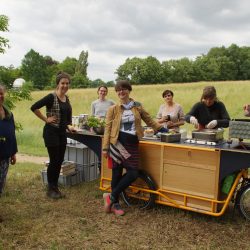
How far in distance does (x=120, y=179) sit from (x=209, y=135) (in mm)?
1310

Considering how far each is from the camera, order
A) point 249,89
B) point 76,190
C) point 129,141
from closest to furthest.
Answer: point 129,141 → point 76,190 → point 249,89

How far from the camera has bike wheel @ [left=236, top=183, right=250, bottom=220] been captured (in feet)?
14.0

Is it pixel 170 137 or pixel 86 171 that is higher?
pixel 170 137

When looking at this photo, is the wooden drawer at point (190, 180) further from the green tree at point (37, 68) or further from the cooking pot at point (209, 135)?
the green tree at point (37, 68)

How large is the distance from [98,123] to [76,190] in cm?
124

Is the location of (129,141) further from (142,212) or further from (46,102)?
(46,102)

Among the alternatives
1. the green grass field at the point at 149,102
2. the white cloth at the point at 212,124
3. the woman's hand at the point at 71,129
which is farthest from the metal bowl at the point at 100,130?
the green grass field at the point at 149,102

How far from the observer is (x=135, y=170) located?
4.55 meters

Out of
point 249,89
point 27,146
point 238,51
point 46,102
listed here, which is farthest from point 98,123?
point 238,51

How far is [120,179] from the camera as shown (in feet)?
15.6

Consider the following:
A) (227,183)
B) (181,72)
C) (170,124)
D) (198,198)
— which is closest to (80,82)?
(181,72)

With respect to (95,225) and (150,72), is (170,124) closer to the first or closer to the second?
(95,225)

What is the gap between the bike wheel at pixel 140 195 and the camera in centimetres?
468

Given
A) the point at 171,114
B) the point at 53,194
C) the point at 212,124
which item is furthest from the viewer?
the point at 171,114
